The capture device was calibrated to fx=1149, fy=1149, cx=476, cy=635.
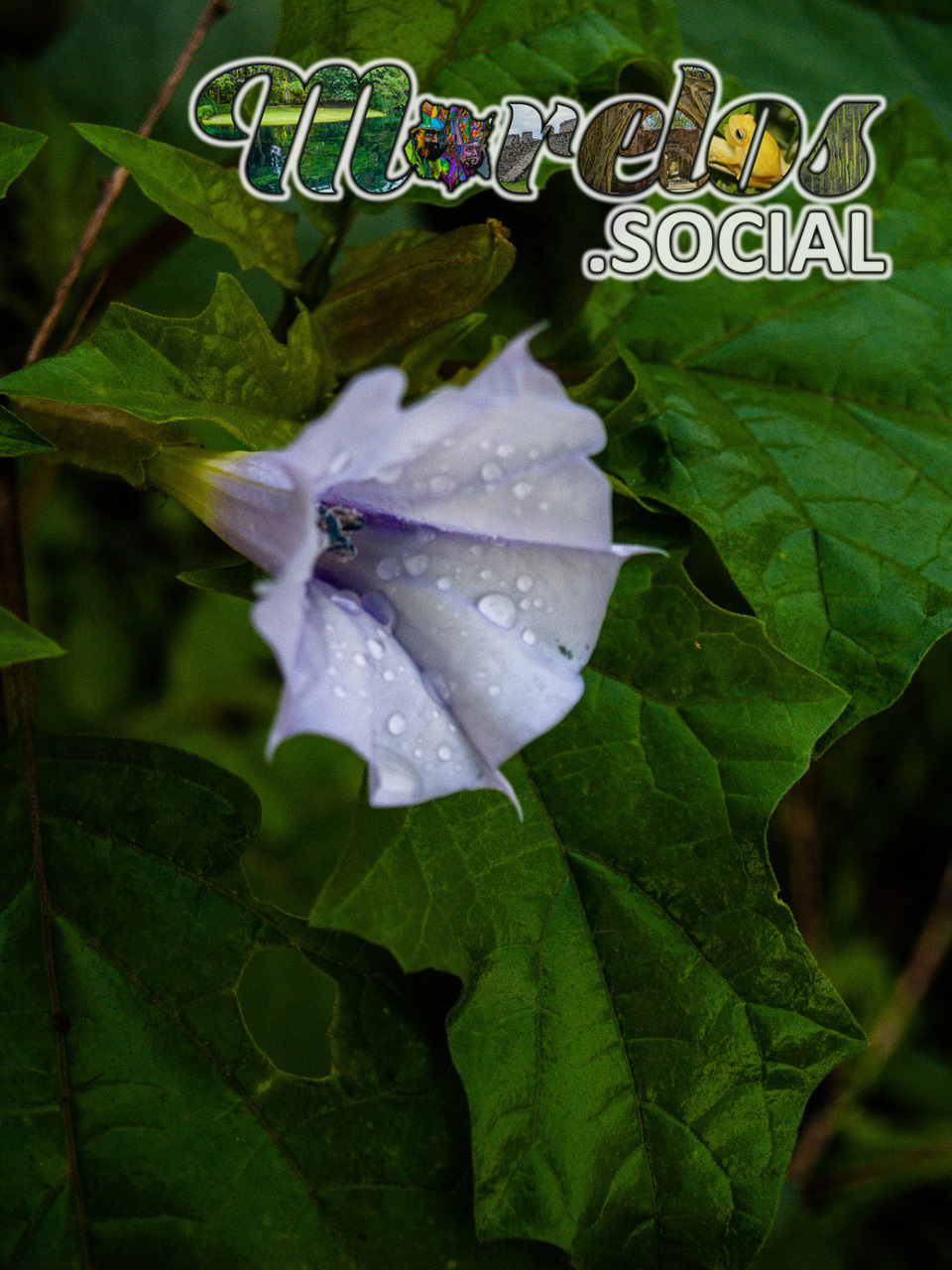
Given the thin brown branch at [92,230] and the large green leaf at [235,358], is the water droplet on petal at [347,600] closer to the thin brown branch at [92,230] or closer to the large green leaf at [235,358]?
the large green leaf at [235,358]

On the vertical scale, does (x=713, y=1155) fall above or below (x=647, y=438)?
below

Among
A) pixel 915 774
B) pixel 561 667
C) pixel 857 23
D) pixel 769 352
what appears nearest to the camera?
pixel 561 667

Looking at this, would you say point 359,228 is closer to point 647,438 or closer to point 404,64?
point 404,64

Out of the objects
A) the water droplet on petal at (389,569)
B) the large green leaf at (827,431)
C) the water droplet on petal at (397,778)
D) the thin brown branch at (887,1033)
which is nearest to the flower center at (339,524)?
the water droplet on petal at (389,569)

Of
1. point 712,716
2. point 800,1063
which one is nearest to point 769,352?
point 712,716

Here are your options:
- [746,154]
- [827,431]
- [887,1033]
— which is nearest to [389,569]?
[827,431]

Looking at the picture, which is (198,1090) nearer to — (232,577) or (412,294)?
(232,577)

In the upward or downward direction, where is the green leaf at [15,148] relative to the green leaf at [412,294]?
downward
